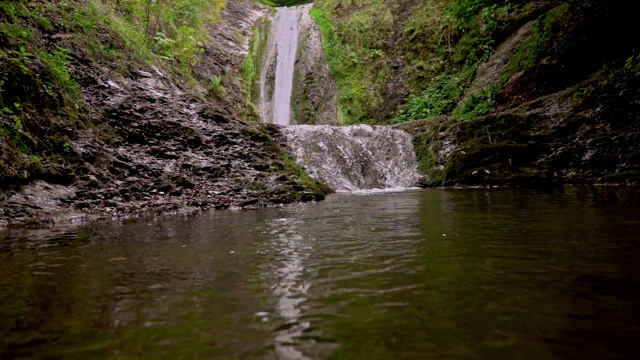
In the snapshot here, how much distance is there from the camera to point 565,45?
34.0 ft

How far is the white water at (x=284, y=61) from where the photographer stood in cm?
1758

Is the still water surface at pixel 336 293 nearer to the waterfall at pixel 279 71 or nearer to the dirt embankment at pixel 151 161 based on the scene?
the dirt embankment at pixel 151 161

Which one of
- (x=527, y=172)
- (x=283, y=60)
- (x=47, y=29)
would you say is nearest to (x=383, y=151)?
(x=527, y=172)

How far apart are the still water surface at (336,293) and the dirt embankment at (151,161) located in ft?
5.68

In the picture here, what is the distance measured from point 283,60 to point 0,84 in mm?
14852

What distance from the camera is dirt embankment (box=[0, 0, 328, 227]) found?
196 inches

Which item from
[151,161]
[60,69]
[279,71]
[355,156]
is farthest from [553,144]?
[279,71]

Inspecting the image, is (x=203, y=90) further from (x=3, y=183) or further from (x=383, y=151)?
(x=3, y=183)

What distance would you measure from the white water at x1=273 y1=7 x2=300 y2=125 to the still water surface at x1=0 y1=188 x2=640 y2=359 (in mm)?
14574

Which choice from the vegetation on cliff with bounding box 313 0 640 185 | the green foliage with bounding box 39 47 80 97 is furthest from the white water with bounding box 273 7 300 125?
the green foliage with bounding box 39 47 80 97

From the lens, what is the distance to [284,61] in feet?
62.2

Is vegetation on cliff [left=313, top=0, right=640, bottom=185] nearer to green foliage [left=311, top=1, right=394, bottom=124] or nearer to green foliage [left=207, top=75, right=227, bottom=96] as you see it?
green foliage [left=311, top=1, right=394, bottom=124]

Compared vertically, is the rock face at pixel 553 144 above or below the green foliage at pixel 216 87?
below

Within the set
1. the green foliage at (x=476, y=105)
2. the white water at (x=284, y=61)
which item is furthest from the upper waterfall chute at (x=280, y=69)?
the green foliage at (x=476, y=105)
